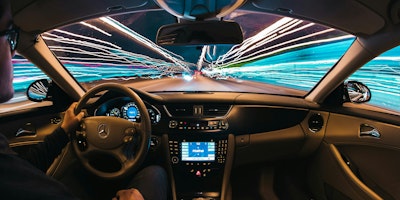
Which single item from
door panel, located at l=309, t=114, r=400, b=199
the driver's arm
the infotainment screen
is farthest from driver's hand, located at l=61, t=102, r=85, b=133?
door panel, located at l=309, t=114, r=400, b=199

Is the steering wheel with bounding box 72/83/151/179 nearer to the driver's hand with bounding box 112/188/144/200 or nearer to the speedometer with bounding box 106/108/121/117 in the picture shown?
the driver's hand with bounding box 112/188/144/200

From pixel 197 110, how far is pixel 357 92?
166 cm

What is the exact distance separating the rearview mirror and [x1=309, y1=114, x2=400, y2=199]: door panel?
1591 millimetres

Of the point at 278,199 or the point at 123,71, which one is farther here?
the point at 123,71

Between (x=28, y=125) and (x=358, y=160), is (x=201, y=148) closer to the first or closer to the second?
(x=358, y=160)

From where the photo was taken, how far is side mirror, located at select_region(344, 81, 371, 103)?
3.66 m

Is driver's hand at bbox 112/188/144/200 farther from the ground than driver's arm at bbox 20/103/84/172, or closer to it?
closer to it

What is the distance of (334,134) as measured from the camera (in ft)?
12.9

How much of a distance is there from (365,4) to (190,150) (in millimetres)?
2146

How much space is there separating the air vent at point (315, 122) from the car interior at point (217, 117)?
0.04 feet

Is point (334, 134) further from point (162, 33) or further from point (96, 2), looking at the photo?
point (96, 2)

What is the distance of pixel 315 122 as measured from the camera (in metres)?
4.07

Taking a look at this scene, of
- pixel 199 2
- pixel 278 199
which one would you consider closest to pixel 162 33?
pixel 199 2

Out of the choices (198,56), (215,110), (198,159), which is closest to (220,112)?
(215,110)
